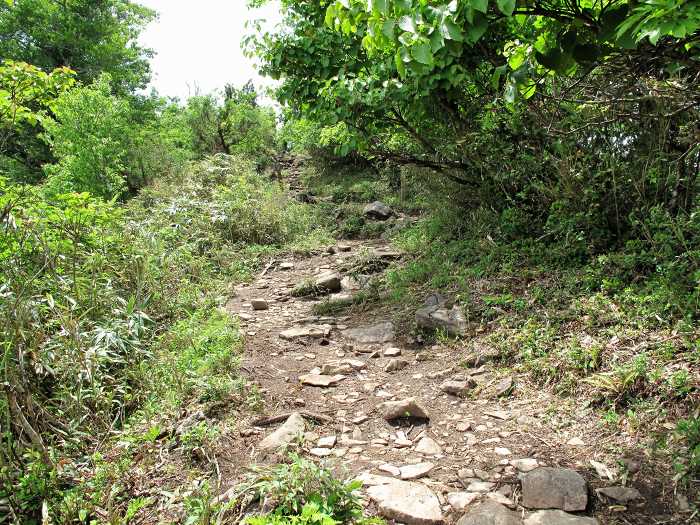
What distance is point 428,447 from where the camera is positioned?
2742 millimetres

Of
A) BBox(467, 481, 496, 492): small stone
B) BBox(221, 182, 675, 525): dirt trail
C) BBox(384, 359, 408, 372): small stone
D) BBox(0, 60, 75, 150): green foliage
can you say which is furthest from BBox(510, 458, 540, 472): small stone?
BBox(0, 60, 75, 150): green foliage

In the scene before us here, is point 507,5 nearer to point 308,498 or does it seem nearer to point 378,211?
point 308,498

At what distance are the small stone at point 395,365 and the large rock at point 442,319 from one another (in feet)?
1.88

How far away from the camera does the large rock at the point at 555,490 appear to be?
81.4 inches

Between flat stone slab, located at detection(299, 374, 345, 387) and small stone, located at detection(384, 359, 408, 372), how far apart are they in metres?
0.40

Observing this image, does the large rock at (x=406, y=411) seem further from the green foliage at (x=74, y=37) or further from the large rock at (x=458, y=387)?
the green foliage at (x=74, y=37)

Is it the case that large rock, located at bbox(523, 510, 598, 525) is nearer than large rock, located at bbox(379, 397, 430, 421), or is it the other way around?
large rock, located at bbox(523, 510, 598, 525)

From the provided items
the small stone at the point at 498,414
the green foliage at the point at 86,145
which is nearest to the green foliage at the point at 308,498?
the small stone at the point at 498,414

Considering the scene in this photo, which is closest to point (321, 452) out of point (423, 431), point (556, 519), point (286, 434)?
point (286, 434)

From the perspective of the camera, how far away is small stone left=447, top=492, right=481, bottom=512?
2133 mm

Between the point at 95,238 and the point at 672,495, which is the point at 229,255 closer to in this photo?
the point at 95,238

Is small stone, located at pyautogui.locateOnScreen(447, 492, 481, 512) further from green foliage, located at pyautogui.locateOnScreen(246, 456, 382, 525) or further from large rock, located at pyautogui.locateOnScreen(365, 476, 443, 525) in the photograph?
green foliage, located at pyautogui.locateOnScreen(246, 456, 382, 525)

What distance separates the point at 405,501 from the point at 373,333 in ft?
8.57

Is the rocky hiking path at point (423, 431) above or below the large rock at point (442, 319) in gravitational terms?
below
